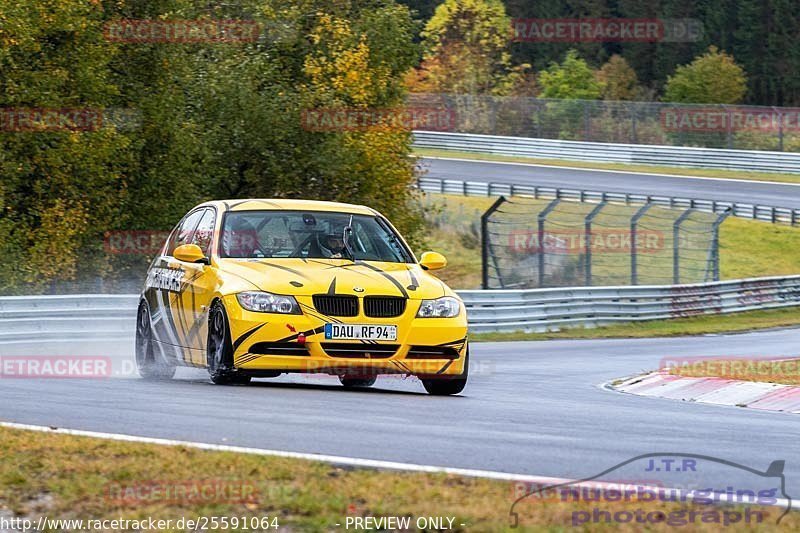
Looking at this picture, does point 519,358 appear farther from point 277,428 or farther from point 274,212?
point 277,428

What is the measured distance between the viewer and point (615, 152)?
182ft

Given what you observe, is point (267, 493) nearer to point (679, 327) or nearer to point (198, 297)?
point (198, 297)

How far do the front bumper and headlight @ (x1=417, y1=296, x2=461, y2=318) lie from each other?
0.15 feet

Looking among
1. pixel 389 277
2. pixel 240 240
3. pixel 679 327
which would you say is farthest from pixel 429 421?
pixel 679 327

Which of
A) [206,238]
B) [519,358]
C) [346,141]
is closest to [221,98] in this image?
[346,141]

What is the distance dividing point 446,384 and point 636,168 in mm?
44410

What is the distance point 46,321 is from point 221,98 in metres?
15.9

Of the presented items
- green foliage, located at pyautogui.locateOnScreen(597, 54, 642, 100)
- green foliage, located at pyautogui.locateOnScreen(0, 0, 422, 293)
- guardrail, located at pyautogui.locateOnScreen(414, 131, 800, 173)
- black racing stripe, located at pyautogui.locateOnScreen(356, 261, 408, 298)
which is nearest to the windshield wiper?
black racing stripe, located at pyautogui.locateOnScreen(356, 261, 408, 298)

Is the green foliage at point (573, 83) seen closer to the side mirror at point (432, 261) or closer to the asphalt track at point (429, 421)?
the asphalt track at point (429, 421)

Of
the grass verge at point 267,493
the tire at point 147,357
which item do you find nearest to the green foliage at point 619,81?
the tire at point 147,357

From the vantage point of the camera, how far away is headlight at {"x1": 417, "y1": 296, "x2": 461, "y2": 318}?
10820mm

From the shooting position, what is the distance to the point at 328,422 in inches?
331

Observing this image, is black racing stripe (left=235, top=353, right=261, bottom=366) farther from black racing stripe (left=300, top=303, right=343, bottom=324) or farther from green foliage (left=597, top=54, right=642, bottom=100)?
green foliage (left=597, top=54, right=642, bottom=100)

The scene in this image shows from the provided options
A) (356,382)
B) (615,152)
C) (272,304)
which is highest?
(272,304)
